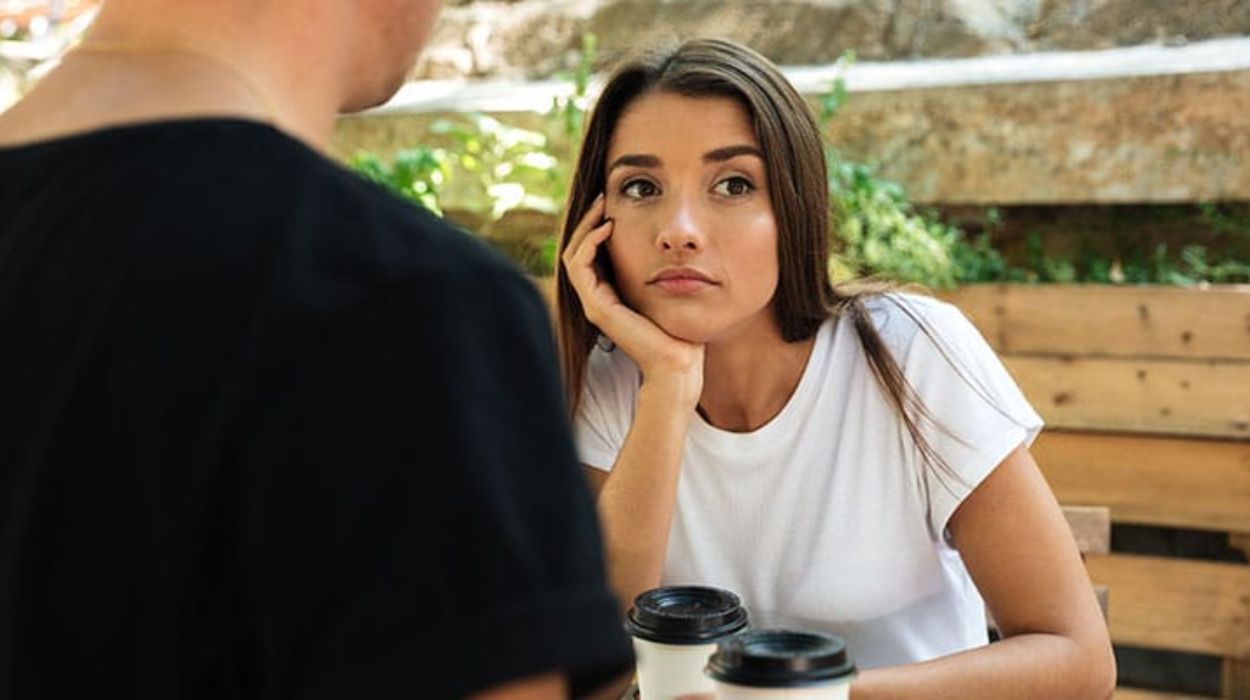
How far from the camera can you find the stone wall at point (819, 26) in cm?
480

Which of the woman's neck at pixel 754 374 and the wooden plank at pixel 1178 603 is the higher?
the woman's neck at pixel 754 374

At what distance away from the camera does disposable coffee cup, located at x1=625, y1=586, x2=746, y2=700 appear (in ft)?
4.30

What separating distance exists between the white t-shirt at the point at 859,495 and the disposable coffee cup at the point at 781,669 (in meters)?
0.68

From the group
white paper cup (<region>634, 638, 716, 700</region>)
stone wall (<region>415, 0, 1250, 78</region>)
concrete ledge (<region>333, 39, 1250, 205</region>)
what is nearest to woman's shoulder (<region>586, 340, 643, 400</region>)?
white paper cup (<region>634, 638, 716, 700</region>)

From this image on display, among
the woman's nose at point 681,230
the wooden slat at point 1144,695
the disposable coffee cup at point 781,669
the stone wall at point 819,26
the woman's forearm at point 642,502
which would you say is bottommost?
the wooden slat at point 1144,695

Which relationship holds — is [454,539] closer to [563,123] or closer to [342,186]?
[342,186]

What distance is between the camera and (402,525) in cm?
58

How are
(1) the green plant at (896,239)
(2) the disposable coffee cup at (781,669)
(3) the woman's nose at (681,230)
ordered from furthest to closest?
1. (1) the green plant at (896,239)
2. (3) the woman's nose at (681,230)
3. (2) the disposable coffee cup at (781,669)

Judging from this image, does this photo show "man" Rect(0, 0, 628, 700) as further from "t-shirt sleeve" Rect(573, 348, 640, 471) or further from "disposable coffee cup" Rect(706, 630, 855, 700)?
"t-shirt sleeve" Rect(573, 348, 640, 471)

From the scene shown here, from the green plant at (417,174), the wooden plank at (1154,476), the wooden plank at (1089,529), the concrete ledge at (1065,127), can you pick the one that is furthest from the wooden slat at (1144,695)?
the green plant at (417,174)

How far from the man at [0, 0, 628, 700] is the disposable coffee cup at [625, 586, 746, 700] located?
68 cm

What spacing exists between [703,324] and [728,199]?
16 cm

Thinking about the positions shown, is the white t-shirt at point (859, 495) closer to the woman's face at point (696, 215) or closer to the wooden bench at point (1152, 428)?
the woman's face at point (696, 215)

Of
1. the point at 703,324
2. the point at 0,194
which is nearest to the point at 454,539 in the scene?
the point at 0,194
